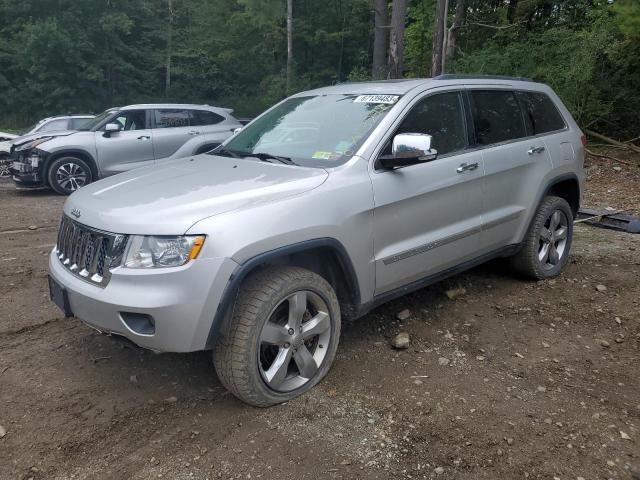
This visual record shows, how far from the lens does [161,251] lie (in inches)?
106

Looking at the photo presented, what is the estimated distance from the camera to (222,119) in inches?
446

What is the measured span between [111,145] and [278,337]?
8347 mm

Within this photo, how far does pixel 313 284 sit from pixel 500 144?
2249 mm

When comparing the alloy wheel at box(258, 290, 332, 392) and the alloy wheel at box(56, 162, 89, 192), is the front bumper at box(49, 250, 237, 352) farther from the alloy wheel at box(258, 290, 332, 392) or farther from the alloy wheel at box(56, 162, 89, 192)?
the alloy wheel at box(56, 162, 89, 192)

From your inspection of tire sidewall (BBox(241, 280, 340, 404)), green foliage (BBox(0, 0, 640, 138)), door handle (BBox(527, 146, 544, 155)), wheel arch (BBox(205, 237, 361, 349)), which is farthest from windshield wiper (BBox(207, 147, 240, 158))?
green foliage (BBox(0, 0, 640, 138))

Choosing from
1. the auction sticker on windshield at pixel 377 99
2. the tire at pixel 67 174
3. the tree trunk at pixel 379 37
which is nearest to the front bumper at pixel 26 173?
the tire at pixel 67 174

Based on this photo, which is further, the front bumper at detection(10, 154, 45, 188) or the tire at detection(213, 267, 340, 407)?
the front bumper at detection(10, 154, 45, 188)

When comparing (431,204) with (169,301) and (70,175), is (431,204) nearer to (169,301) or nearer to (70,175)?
(169,301)

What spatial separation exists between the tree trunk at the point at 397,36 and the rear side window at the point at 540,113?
997 centimetres

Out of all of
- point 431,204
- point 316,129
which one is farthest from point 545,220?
point 316,129

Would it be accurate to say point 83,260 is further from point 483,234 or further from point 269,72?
point 269,72

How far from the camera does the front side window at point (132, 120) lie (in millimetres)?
10336

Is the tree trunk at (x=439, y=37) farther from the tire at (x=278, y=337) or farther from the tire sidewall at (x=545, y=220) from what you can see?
the tire at (x=278, y=337)

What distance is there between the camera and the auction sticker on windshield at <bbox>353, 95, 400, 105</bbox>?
375 cm
